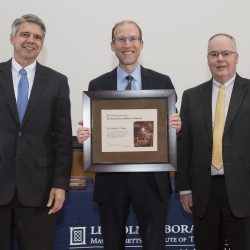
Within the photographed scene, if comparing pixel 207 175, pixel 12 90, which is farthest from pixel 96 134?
pixel 207 175

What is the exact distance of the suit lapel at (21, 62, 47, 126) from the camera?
6.69 feet

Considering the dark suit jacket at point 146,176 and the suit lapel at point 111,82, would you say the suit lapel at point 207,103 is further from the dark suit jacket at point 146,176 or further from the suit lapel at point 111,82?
the suit lapel at point 111,82

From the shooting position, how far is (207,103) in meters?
2.34

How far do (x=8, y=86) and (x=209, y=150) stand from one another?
119cm

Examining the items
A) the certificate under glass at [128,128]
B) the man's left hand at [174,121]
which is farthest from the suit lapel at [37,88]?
the man's left hand at [174,121]

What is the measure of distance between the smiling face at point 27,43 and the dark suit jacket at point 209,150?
1.00 metres

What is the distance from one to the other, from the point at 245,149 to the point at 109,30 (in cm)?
177

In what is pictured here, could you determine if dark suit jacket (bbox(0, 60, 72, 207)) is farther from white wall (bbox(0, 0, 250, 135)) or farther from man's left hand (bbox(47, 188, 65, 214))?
white wall (bbox(0, 0, 250, 135))

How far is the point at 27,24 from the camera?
2.15m

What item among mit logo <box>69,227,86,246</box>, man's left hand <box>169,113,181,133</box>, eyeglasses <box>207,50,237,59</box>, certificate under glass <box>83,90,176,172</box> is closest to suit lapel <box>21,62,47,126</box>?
certificate under glass <box>83,90,176,172</box>

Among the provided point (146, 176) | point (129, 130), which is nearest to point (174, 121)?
point (129, 130)

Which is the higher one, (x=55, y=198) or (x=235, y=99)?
(x=235, y=99)

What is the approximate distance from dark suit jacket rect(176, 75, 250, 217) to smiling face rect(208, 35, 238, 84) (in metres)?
0.08

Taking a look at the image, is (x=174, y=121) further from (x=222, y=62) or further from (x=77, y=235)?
(x=77, y=235)
